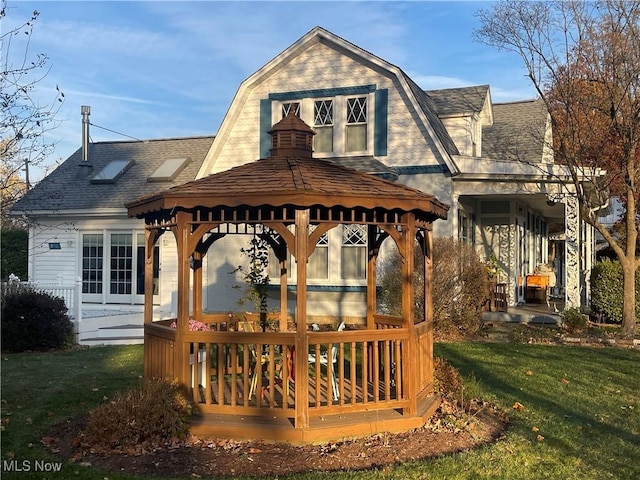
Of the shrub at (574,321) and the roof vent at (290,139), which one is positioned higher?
the roof vent at (290,139)

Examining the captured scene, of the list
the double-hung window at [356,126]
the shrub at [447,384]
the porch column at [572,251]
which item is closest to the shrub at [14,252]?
the double-hung window at [356,126]

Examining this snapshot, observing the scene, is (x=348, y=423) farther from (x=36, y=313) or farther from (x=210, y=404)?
(x=36, y=313)

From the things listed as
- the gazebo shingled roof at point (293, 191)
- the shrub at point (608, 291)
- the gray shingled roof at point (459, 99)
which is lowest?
the shrub at point (608, 291)

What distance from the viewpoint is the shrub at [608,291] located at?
15633mm

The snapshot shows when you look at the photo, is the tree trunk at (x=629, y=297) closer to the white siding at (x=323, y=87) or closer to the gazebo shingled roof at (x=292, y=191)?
the white siding at (x=323, y=87)

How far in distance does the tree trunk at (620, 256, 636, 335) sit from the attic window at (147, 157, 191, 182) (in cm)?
1313

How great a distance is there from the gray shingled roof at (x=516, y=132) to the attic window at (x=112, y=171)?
38.5 ft

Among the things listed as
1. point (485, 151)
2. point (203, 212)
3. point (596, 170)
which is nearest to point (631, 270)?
point (596, 170)

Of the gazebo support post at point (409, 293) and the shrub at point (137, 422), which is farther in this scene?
the gazebo support post at point (409, 293)

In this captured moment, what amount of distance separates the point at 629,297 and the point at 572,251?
5.35 ft

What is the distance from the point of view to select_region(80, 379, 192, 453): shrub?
604cm

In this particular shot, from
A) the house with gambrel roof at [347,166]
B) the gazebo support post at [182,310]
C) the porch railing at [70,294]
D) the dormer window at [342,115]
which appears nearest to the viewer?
the gazebo support post at [182,310]

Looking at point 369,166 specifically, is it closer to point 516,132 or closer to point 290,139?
point 516,132

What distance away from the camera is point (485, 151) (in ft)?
60.6
